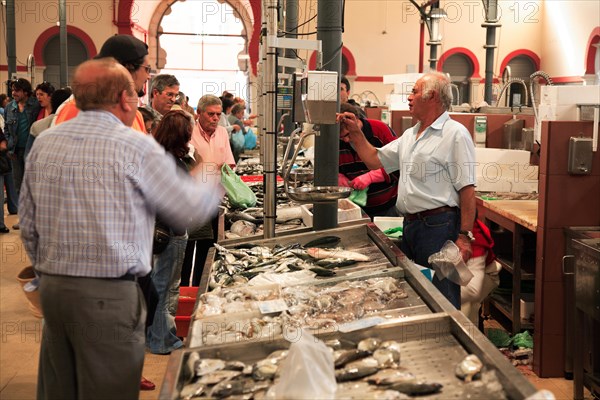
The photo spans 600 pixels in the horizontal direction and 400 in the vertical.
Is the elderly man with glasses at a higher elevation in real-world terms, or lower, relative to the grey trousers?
higher

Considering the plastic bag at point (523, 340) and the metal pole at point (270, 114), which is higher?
the metal pole at point (270, 114)

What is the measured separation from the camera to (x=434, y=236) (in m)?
4.23

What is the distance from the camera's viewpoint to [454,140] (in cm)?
418

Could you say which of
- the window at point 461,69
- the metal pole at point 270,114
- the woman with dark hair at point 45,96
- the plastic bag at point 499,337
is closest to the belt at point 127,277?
the metal pole at point 270,114

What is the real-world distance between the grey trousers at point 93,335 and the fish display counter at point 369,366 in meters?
0.32

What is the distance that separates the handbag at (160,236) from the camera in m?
4.43

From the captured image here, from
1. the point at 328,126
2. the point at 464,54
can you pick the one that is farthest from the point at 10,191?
the point at 464,54

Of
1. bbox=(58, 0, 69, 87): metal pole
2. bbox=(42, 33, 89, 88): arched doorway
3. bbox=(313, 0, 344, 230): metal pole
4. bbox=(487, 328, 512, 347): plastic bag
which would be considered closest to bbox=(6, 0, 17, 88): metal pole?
bbox=(58, 0, 69, 87): metal pole

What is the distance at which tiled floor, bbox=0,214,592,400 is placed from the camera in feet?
14.7

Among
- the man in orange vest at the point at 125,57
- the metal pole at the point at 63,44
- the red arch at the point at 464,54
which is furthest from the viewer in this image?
the red arch at the point at 464,54

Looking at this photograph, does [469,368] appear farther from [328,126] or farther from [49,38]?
[49,38]

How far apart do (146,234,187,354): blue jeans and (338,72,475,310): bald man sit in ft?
4.65

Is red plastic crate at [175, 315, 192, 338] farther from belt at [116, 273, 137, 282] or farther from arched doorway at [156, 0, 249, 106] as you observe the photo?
arched doorway at [156, 0, 249, 106]

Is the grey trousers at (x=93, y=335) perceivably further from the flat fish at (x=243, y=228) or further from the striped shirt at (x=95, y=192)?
the flat fish at (x=243, y=228)
